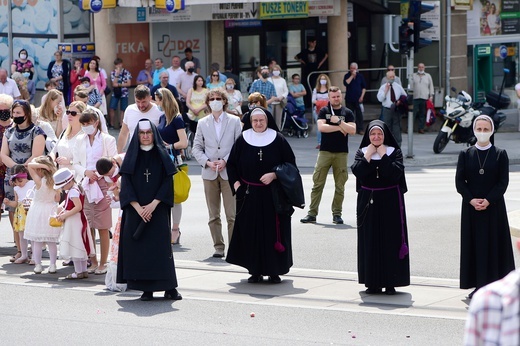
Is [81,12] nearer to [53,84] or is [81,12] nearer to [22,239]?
[53,84]

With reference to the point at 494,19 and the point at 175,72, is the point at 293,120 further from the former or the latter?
the point at 494,19

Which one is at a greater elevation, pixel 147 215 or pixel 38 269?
pixel 147 215

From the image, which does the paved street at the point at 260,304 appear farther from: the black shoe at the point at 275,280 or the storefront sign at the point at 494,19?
the storefront sign at the point at 494,19

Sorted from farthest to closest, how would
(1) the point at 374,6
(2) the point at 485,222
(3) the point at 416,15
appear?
(1) the point at 374,6, (3) the point at 416,15, (2) the point at 485,222

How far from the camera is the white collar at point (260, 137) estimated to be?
37.9ft

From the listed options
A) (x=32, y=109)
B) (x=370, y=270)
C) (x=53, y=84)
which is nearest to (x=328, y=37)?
(x=53, y=84)

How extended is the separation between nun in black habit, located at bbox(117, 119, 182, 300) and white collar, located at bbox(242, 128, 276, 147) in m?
1.34

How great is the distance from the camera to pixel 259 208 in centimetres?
1145

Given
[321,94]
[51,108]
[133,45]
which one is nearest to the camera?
[51,108]

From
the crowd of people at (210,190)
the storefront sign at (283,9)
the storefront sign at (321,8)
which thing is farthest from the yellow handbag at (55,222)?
the storefront sign at (321,8)

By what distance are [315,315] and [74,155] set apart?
3.97m

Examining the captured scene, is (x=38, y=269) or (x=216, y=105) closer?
(x=38, y=269)

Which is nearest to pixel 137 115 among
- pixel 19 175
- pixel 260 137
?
pixel 19 175

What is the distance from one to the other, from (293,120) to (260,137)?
49.6 feet
